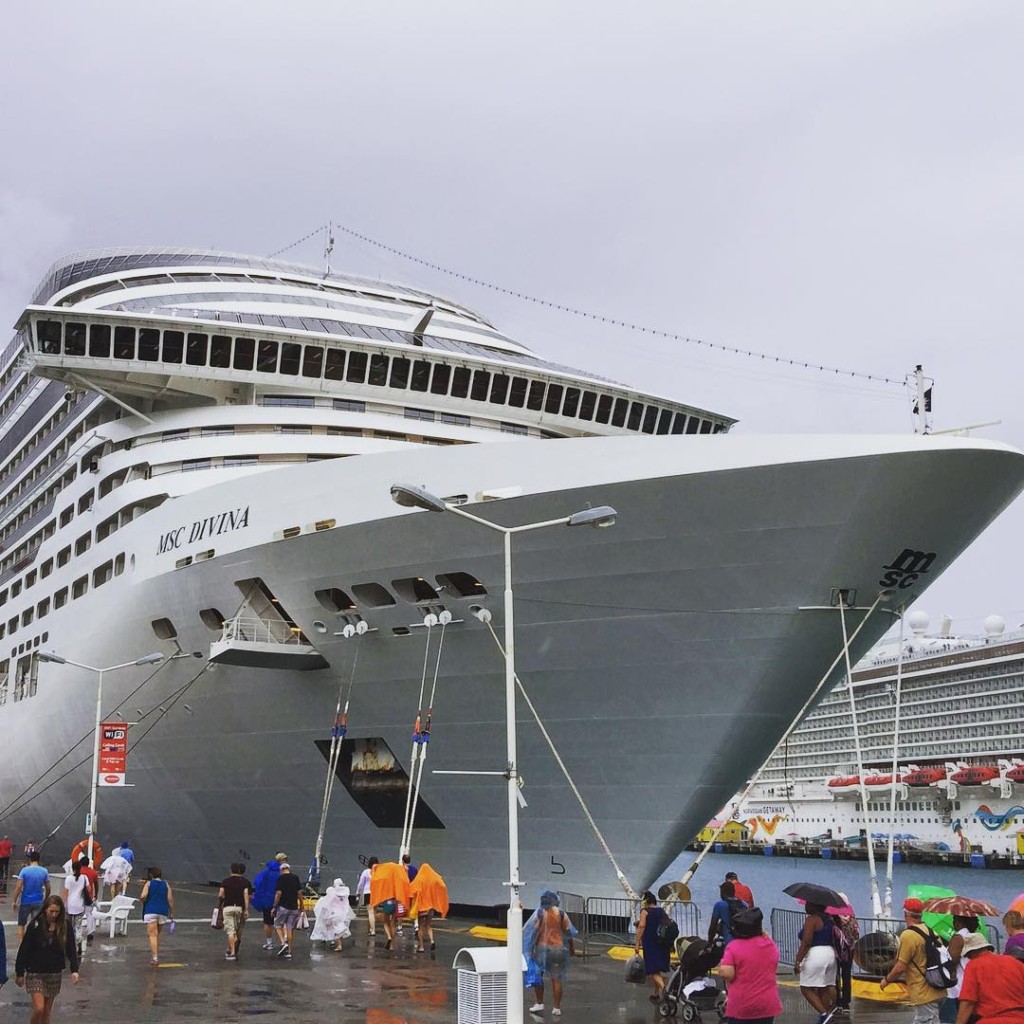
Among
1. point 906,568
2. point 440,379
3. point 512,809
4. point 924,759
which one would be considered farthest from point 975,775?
point 512,809

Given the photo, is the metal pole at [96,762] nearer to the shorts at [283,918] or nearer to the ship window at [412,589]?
the shorts at [283,918]

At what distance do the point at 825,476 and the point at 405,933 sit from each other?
29.9 ft

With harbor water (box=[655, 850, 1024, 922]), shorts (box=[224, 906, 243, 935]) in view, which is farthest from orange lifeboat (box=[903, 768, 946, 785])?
shorts (box=[224, 906, 243, 935])

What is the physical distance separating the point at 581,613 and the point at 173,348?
1057 cm

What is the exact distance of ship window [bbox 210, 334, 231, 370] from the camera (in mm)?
22000

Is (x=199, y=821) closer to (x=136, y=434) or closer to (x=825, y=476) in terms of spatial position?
(x=136, y=434)

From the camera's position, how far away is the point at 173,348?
22.2m

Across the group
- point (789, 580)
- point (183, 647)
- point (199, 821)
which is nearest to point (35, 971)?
point (789, 580)

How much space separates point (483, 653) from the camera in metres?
16.8

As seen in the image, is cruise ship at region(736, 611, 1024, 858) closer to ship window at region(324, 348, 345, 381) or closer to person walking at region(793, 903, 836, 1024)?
ship window at region(324, 348, 345, 381)

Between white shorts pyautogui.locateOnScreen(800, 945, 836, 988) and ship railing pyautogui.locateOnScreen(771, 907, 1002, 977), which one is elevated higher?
white shorts pyautogui.locateOnScreen(800, 945, 836, 988)

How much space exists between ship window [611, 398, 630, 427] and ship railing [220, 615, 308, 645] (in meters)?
8.60

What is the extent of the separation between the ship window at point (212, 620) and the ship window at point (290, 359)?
190 inches

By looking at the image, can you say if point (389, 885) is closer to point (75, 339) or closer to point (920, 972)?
point (920, 972)
